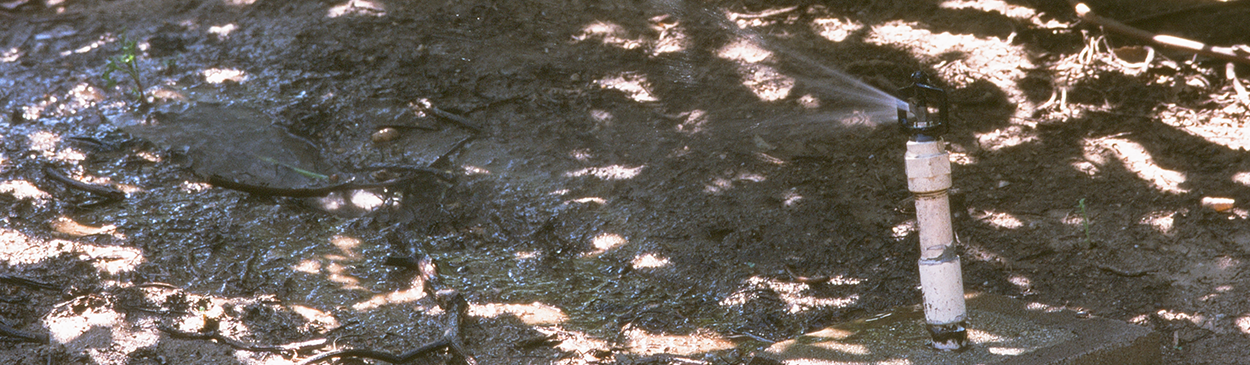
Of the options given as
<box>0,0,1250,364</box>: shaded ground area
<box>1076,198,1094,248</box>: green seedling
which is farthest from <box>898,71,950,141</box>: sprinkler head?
<box>1076,198,1094,248</box>: green seedling

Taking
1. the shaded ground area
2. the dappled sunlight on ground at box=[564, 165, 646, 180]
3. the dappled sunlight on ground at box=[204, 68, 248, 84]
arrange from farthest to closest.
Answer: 1. the dappled sunlight on ground at box=[204, 68, 248, 84]
2. the dappled sunlight on ground at box=[564, 165, 646, 180]
3. the shaded ground area

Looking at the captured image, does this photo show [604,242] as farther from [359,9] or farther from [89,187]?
[359,9]

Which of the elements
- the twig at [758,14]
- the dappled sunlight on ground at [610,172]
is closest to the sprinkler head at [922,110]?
the dappled sunlight on ground at [610,172]

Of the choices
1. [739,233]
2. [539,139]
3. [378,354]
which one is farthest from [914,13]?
[378,354]

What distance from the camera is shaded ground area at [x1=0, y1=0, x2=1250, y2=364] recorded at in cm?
345

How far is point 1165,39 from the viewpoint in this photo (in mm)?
4387

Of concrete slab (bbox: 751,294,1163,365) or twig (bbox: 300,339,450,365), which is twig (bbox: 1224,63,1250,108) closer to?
concrete slab (bbox: 751,294,1163,365)

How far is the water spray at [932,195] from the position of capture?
246 cm

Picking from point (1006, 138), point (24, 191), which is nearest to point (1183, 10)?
point (1006, 138)

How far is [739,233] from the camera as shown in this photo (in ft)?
13.0

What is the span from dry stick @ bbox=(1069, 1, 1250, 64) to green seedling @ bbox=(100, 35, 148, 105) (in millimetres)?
5297

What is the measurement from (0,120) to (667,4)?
13.5 feet

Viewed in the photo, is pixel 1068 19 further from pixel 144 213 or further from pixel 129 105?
pixel 129 105

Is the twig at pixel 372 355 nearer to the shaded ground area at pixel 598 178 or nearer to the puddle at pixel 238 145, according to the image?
the shaded ground area at pixel 598 178
